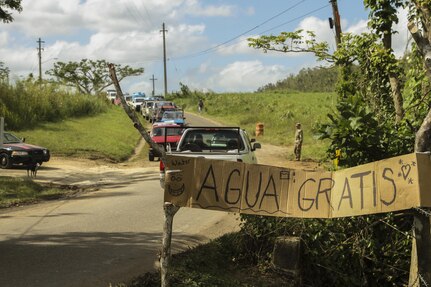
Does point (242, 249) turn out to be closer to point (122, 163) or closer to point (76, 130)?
point (122, 163)

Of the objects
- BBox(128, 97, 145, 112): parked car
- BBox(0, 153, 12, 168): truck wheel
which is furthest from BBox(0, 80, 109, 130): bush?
BBox(128, 97, 145, 112): parked car

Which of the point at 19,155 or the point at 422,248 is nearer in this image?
the point at 422,248

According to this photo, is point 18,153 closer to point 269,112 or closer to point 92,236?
point 92,236

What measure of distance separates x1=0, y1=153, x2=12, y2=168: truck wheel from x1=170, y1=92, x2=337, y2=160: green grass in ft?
45.3

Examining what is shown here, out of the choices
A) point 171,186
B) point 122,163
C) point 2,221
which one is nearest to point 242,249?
point 171,186

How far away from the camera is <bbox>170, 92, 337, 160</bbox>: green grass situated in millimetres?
33906

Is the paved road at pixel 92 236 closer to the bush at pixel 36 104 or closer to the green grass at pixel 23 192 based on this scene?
the green grass at pixel 23 192

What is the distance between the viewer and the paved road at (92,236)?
6191 mm

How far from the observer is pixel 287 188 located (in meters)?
4.79

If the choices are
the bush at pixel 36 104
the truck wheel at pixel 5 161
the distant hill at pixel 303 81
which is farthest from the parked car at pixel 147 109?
the distant hill at pixel 303 81

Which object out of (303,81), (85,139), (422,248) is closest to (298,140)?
(85,139)

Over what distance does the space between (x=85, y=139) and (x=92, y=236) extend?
20.3 metres

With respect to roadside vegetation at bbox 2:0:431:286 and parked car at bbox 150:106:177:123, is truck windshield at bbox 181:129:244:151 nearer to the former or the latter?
roadside vegetation at bbox 2:0:431:286

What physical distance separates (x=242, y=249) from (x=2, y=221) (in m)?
5.54
